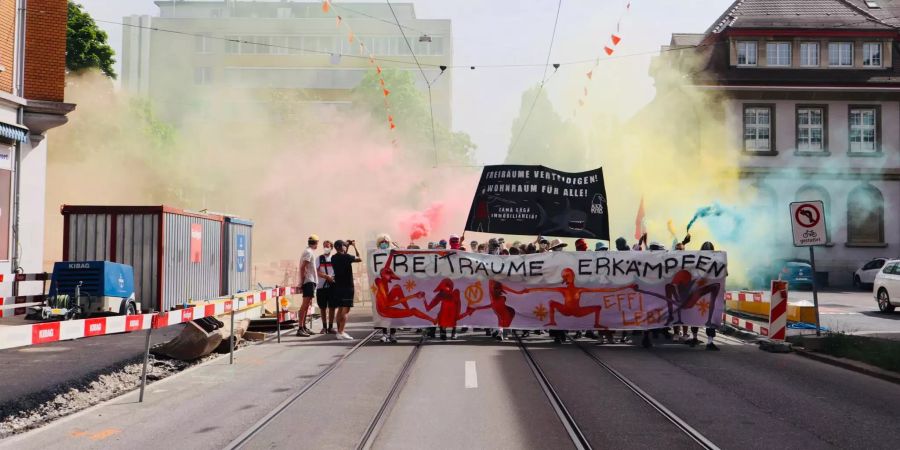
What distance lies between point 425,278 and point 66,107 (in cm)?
1290

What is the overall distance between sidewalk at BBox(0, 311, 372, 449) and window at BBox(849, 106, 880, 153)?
1415 inches

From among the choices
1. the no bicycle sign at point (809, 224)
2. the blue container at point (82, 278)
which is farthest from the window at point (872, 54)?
the blue container at point (82, 278)

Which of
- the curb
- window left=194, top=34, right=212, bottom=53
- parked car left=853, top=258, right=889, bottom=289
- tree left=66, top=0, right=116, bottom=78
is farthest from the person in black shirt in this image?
window left=194, top=34, right=212, bottom=53

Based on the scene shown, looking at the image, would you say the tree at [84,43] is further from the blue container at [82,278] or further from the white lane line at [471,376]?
the white lane line at [471,376]

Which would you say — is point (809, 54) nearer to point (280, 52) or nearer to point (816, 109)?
point (816, 109)

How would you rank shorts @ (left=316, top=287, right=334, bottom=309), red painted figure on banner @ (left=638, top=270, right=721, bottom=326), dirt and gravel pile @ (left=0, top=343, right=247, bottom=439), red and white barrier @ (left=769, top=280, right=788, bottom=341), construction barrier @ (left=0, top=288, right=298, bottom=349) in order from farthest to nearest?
shorts @ (left=316, top=287, right=334, bottom=309), red painted figure on banner @ (left=638, top=270, right=721, bottom=326), red and white barrier @ (left=769, top=280, right=788, bottom=341), dirt and gravel pile @ (left=0, top=343, right=247, bottom=439), construction barrier @ (left=0, top=288, right=298, bottom=349)

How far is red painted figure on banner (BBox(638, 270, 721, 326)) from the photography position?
1433cm

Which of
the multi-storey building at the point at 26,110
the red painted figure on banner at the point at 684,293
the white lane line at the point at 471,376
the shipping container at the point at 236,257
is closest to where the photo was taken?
the white lane line at the point at 471,376

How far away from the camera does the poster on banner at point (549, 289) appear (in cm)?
1438

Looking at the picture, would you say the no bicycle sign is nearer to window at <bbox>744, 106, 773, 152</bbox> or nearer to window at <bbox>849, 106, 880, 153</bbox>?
window at <bbox>744, 106, 773, 152</bbox>

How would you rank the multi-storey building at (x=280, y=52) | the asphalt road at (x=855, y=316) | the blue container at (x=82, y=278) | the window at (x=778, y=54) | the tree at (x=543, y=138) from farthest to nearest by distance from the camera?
the multi-storey building at (x=280, y=52), the tree at (x=543, y=138), the window at (x=778, y=54), the asphalt road at (x=855, y=316), the blue container at (x=82, y=278)

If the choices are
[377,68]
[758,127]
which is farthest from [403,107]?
[377,68]

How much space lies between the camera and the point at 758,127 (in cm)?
4078

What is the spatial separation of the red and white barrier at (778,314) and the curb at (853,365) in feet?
1.23
